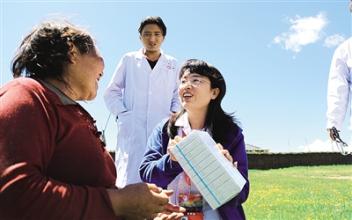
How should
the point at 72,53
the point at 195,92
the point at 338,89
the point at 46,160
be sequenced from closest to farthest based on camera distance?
the point at 46,160 → the point at 72,53 → the point at 195,92 → the point at 338,89

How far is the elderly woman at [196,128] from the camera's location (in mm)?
2953

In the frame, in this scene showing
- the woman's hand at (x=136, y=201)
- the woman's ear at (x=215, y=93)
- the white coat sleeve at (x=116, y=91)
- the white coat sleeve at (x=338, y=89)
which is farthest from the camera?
the white coat sleeve at (x=338, y=89)

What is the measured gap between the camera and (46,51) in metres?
1.70

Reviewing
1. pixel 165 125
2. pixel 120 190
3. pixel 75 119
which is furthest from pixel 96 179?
pixel 165 125

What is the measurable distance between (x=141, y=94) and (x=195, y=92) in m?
1.88

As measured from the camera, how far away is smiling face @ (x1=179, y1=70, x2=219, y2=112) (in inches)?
127

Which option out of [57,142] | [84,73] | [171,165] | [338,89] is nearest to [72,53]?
[84,73]

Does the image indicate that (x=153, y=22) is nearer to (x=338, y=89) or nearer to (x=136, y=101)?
(x=136, y=101)

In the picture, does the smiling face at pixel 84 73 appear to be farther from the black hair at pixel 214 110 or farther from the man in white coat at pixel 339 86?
the man in white coat at pixel 339 86

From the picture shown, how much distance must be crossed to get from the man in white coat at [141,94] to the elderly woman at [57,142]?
3070mm

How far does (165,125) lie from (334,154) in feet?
111

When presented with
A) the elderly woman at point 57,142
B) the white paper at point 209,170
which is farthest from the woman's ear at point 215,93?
the elderly woman at point 57,142

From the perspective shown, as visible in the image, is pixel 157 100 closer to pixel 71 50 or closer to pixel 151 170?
pixel 151 170

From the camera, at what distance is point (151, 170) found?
3037mm
